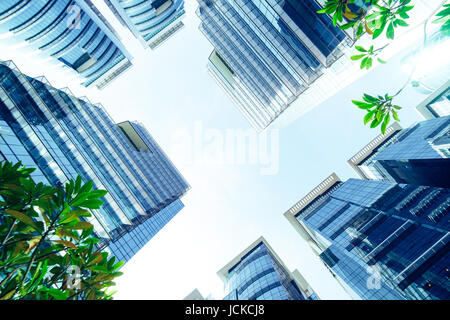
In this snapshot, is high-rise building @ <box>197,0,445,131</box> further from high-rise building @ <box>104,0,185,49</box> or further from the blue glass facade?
high-rise building @ <box>104,0,185,49</box>

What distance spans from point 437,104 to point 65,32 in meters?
98.3

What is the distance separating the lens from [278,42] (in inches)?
1142

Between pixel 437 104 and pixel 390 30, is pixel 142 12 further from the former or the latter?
pixel 437 104

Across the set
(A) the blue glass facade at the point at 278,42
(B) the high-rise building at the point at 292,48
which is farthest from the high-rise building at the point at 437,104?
(A) the blue glass facade at the point at 278,42

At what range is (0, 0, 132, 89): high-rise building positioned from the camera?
1710 inches

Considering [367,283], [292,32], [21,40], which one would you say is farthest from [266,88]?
[21,40]

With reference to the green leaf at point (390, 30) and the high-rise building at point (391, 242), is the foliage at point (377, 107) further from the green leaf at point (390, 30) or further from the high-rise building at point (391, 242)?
the high-rise building at point (391, 242)

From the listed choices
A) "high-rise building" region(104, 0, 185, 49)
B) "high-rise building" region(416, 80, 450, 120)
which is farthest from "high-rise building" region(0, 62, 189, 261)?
"high-rise building" region(416, 80, 450, 120)

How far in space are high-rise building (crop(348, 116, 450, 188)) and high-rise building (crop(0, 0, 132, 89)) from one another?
82.3 metres

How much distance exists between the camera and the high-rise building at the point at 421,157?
39344 mm

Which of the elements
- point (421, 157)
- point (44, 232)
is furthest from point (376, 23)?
point (421, 157)

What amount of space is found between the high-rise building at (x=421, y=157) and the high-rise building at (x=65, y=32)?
8234 cm

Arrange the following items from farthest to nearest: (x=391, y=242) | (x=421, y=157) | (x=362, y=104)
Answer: (x=421, y=157), (x=391, y=242), (x=362, y=104)
